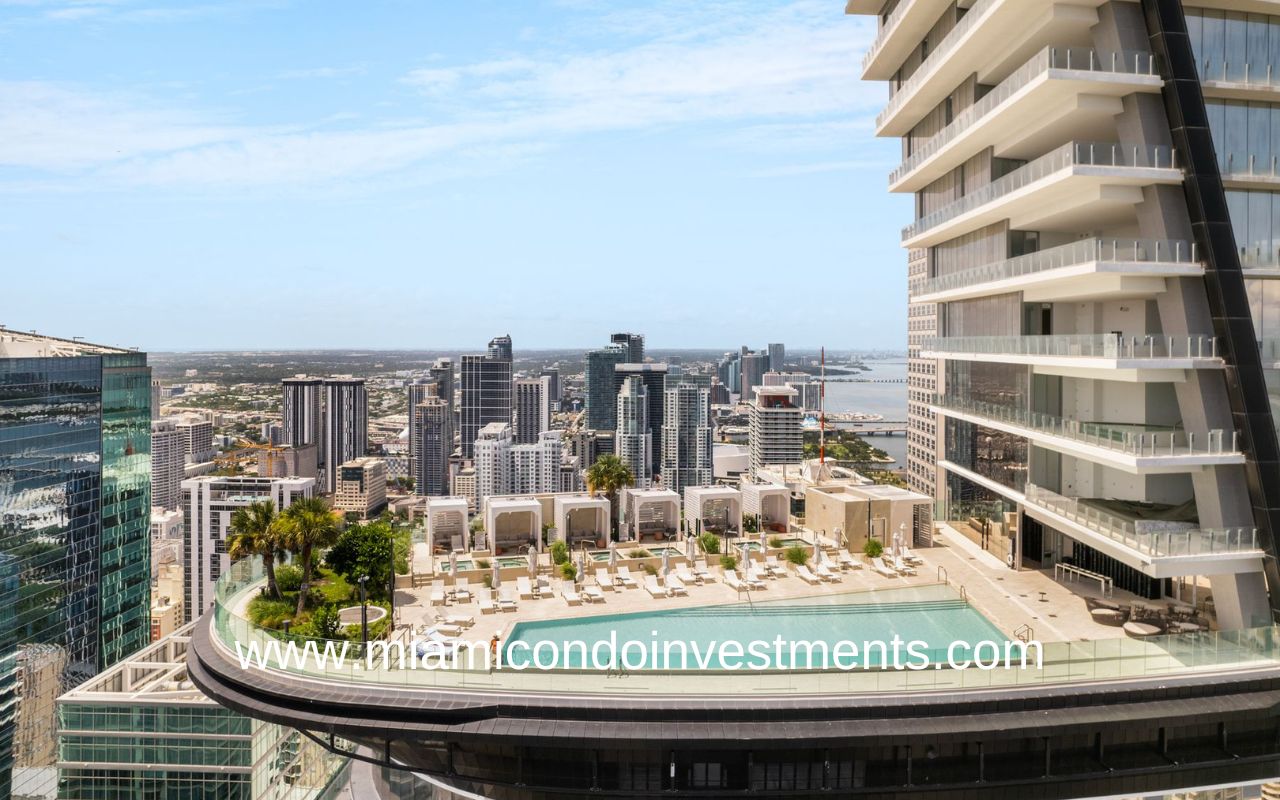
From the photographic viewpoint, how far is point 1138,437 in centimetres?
1475

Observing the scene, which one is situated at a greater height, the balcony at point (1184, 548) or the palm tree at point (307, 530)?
the balcony at point (1184, 548)

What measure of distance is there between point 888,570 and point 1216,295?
371 inches

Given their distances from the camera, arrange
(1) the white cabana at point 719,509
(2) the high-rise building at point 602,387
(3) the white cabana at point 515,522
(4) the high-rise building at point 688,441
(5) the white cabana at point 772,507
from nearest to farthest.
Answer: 1. (3) the white cabana at point 515,522
2. (5) the white cabana at point 772,507
3. (1) the white cabana at point 719,509
4. (4) the high-rise building at point 688,441
5. (2) the high-rise building at point 602,387

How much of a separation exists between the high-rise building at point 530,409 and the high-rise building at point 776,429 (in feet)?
174

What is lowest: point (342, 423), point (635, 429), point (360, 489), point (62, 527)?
point (360, 489)

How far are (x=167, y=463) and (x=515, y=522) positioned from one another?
137 meters

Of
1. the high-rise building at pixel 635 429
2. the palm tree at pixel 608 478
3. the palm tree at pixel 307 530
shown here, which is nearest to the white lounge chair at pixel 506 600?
the palm tree at pixel 307 530

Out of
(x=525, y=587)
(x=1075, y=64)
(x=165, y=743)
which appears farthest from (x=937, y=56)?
(x=165, y=743)

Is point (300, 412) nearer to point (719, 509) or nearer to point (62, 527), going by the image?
point (62, 527)

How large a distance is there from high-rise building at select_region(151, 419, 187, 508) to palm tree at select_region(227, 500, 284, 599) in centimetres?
12978

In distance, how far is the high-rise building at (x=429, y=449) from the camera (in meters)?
164

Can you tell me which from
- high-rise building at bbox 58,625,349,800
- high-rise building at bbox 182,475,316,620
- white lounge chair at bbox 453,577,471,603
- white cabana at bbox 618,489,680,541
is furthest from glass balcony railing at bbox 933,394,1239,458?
high-rise building at bbox 182,475,316,620

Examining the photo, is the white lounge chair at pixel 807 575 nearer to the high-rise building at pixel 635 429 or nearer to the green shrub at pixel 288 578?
the green shrub at pixel 288 578

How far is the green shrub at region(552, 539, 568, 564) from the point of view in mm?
22734
